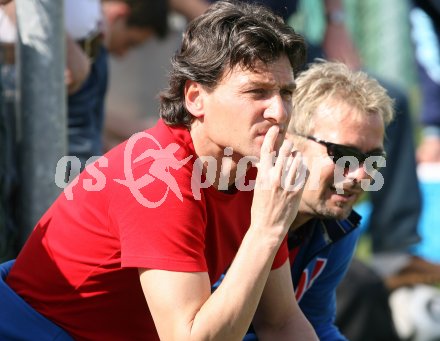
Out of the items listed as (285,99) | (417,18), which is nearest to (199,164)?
(285,99)

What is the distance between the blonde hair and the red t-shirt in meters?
0.58

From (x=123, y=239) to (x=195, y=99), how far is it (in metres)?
0.46

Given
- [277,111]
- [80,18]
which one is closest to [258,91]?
[277,111]

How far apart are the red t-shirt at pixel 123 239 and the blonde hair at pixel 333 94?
0.58 metres

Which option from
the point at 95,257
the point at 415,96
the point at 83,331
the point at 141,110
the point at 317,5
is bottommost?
the point at 415,96

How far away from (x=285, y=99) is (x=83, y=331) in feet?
2.79

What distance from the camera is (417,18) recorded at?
7566 millimetres

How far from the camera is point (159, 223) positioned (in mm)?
2691

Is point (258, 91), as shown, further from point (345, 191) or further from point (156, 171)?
point (345, 191)

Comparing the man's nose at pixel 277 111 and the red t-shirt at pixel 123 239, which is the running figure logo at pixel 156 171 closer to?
the red t-shirt at pixel 123 239

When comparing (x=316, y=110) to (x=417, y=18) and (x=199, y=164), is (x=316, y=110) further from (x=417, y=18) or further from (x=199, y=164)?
(x=417, y=18)

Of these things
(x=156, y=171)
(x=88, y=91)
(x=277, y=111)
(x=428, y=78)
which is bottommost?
(x=428, y=78)

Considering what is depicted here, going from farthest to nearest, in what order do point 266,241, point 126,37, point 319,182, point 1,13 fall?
point 126,37 → point 1,13 → point 319,182 → point 266,241

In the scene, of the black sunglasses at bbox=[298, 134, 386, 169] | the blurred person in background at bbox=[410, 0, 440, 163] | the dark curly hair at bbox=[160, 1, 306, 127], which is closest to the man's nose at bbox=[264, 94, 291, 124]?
the dark curly hair at bbox=[160, 1, 306, 127]
